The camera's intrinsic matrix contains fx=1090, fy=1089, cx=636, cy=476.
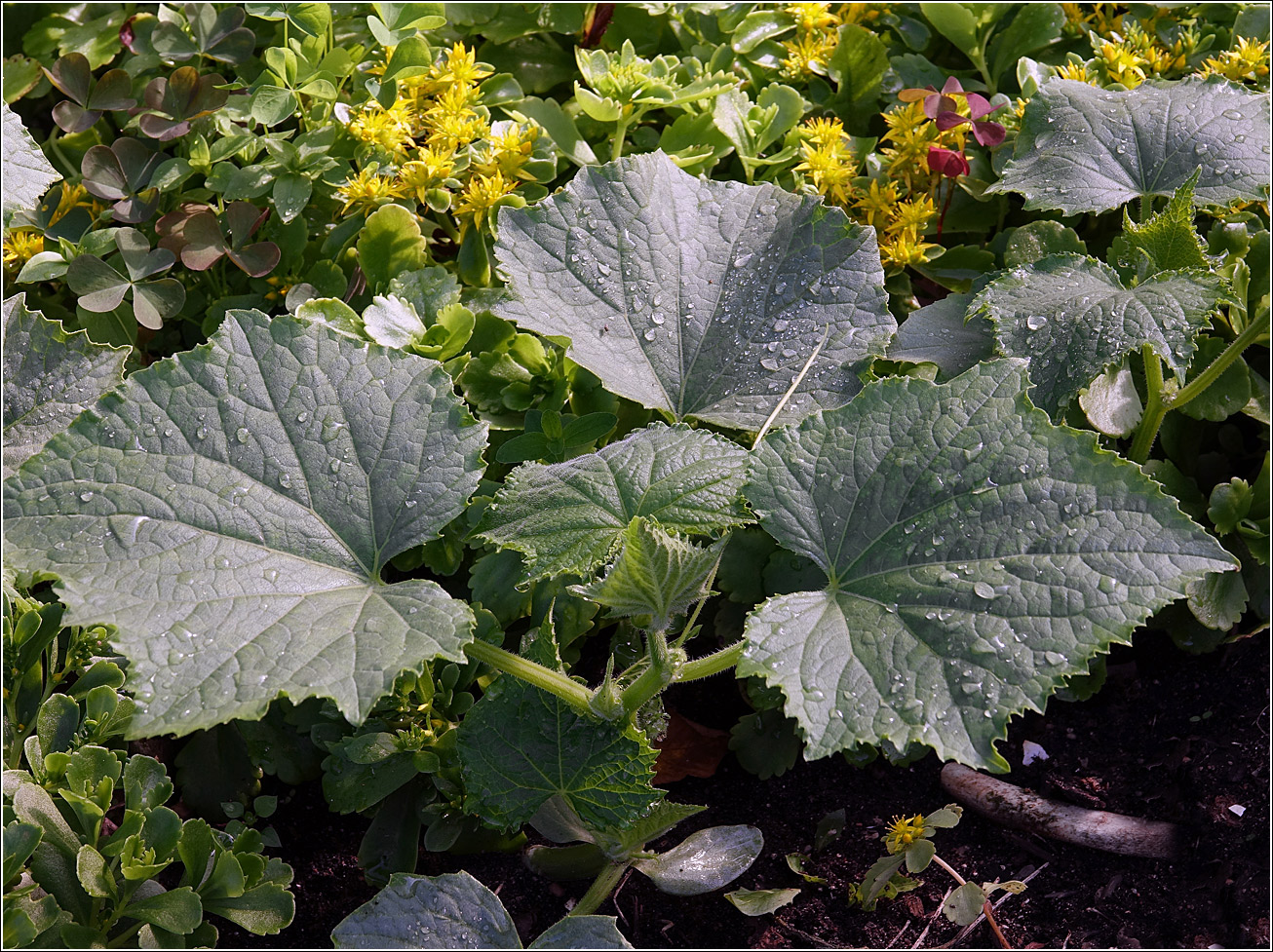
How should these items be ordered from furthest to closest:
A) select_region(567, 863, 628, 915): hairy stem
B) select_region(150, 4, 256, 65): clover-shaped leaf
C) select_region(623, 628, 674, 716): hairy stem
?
select_region(150, 4, 256, 65): clover-shaped leaf < select_region(567, 863, 628, 915): hairy stem < select_region(623, 628, 674, 716): hairy stem

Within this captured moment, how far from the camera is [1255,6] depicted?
2.55m

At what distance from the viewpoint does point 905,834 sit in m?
1.75

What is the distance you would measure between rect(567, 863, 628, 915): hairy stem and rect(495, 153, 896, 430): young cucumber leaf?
76cm

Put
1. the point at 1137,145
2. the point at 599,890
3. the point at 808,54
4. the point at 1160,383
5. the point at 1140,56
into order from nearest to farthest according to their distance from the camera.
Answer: the point at 599,890
the point at 1160,383
the point at 1137,145
the point at 1140,56
the point at 808,54

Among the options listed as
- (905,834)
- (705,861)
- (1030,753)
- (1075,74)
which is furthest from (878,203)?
(705,861)

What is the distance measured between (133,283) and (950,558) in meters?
1.70

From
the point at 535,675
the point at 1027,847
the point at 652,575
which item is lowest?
the point at 1027,847

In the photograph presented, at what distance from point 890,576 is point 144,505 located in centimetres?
106

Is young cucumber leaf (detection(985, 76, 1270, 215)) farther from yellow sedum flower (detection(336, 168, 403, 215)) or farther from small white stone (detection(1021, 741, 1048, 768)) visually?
yellow sedum flower (detection(336, 168, 403, 215))

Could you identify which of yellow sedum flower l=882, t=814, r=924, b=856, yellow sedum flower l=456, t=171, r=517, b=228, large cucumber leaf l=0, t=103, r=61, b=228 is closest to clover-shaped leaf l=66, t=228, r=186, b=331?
large cucumber leaf l=0, t=103, r=61, b=228

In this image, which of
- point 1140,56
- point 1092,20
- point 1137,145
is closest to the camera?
point 1137,145

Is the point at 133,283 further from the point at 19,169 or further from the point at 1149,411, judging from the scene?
the point at 1149,411

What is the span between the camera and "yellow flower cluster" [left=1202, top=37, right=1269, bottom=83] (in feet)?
7.66

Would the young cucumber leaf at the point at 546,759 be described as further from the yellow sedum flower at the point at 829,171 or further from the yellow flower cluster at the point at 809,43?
the yellow flower cluster at the point at 809,43
